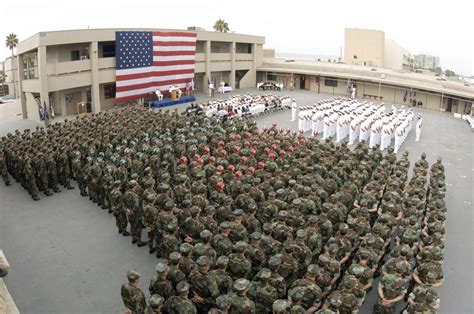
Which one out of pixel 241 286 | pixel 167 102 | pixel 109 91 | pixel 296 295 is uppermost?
pixel 109 91

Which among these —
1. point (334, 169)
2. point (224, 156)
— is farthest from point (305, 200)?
point (224, 156)

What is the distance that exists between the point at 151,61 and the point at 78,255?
21.1 m

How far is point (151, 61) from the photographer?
28.6 meters

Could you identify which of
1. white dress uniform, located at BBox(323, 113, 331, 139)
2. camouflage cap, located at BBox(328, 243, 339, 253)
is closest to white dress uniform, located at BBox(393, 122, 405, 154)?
white dress uniform, located at BBox(323, 113, 331, 139)

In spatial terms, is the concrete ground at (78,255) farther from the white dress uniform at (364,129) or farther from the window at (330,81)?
the window at (330,81)

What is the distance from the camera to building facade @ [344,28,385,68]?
45.9 meters

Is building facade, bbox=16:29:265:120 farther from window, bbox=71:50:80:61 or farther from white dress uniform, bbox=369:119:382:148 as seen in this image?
white dress uniform, bbox=369:119:382:148

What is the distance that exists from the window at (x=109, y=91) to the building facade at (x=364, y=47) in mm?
27995

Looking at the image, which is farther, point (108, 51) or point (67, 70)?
point (108, 51)

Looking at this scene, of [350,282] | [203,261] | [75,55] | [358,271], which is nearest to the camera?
[350,282]

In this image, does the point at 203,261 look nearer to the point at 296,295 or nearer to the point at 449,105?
the point at 296,295

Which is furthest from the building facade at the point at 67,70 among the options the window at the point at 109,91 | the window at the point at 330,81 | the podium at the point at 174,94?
the window at the point at 330,81

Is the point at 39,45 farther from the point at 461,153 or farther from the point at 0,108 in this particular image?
the point at 461,153

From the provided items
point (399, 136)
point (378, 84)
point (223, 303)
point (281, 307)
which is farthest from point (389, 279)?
point (378, 84)
